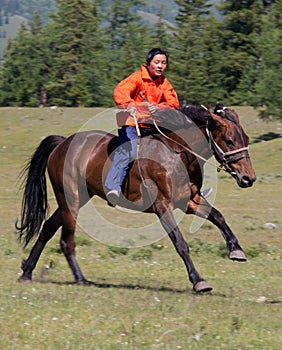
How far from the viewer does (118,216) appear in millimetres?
21484

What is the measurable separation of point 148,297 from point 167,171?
1752 mm

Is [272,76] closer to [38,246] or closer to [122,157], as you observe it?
[38,246]

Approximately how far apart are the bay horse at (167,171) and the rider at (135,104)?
151 mm

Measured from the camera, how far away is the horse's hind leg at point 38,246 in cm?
1174

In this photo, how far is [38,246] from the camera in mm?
11984

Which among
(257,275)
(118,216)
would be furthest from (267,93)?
(257,275)

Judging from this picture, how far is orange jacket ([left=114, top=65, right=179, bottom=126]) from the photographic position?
35.6 feet

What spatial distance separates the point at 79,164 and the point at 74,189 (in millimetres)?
409

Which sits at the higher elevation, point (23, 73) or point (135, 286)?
point (135, 286)

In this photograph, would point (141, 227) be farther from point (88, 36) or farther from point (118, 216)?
point (88, 36)

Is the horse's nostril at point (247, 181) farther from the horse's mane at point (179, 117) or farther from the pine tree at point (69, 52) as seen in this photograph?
the pine tree at point (69, 52)

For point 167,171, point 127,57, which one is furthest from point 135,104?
point 127,57

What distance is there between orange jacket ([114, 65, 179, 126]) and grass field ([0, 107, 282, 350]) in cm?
248

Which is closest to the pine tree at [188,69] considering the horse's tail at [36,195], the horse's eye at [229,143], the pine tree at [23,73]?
the pine tree at [23,73]
